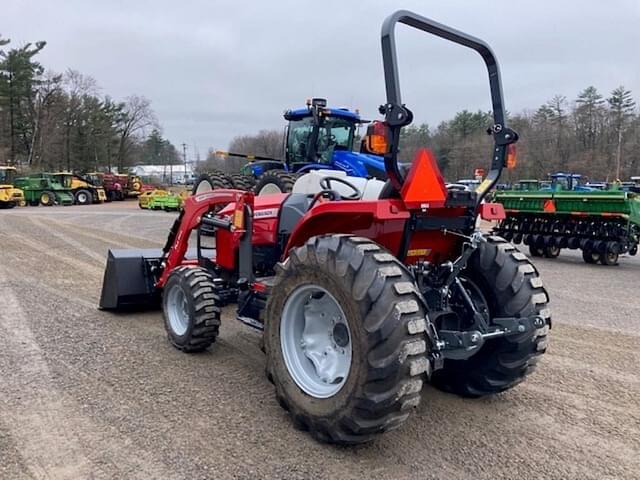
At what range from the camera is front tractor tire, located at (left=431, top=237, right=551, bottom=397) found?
3.62m

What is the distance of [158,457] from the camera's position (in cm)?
305

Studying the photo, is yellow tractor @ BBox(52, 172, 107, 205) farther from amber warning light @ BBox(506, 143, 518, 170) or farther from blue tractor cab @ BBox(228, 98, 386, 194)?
amber warning light @ BBox(506, 143, 518, 170)

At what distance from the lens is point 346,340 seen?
3.36 meters

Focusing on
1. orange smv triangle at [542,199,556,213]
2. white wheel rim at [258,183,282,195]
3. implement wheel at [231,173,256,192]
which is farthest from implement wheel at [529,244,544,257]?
implement wheel at [231,173,256,192]

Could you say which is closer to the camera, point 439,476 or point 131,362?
point 439,476

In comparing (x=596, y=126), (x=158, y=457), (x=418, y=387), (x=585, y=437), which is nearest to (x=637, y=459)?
(x=585, y=437)

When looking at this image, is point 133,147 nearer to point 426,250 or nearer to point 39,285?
point 39,285

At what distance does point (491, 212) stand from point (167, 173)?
2951 inches

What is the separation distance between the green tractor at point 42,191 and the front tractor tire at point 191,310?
1212 inches

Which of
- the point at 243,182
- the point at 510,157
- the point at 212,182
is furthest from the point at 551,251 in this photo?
the point at 510,157

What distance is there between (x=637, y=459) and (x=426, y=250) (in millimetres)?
1703

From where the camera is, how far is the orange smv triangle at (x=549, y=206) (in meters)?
13.1

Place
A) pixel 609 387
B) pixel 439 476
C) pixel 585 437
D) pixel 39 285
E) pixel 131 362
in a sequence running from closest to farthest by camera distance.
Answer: pixel 439 476 < pixel 585 437 < pixel 609 387 < pixel 131 362 < pixel 39 285

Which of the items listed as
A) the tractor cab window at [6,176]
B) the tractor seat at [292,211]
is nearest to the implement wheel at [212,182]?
the tractor seat at [292,211]
